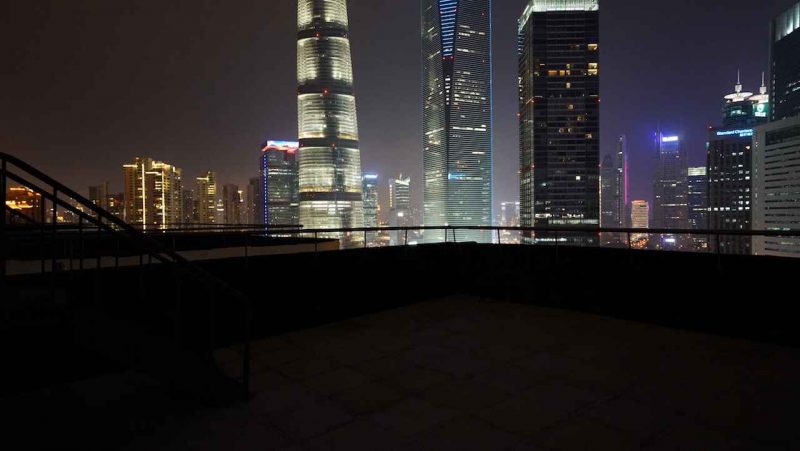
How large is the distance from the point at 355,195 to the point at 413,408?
144379mm

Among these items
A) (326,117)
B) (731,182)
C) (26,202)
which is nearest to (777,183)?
(731,182)

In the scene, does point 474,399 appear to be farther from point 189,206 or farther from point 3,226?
point 189,206

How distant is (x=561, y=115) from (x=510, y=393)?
173 metres

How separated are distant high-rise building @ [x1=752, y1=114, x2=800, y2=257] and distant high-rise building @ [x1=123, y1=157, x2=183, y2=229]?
177468 millimetres

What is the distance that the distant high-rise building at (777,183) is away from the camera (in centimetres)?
13825

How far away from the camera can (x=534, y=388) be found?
5059 mm

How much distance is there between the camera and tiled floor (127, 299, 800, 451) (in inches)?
155

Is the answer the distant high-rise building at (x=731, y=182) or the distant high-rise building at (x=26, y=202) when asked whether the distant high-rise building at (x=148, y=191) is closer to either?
the distant high-rise building at (x=26, y=202)

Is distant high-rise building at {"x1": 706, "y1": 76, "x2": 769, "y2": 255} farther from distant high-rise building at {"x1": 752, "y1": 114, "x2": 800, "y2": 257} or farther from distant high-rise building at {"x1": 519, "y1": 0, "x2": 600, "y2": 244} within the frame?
distant high-rise building at {"x1": 519, "y1": 0, "x2": 600, "y2": 244}

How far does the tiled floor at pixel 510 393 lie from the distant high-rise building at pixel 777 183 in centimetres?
16652

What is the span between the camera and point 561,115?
530 feet

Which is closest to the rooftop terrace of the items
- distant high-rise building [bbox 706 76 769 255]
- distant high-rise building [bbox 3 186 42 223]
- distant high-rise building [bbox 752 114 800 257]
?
distant high-rise building [bbox 3 186 42 223]

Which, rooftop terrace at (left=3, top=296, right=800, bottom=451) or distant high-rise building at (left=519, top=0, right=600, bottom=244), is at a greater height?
distant high-rise building at (left=519, top=0, right=600, bottom=244)

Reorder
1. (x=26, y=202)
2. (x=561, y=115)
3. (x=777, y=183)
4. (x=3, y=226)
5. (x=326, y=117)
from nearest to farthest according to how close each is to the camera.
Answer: (x=3, y=226) → (x=26, y=202) → (x=326, y=117) → (x=777, y=183) → (x=561, y=115)
